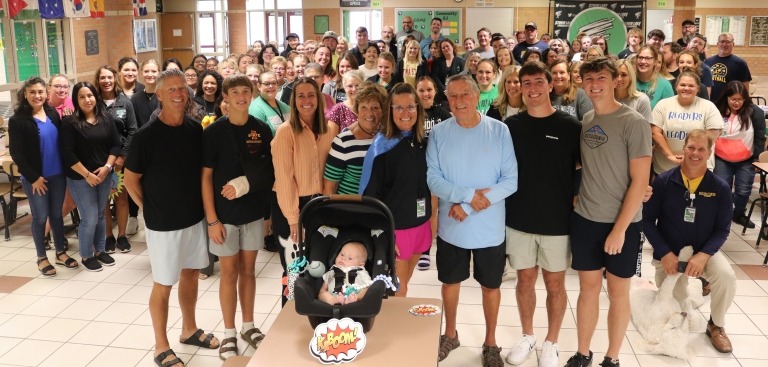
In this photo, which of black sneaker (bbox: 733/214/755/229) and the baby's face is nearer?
the baby's face

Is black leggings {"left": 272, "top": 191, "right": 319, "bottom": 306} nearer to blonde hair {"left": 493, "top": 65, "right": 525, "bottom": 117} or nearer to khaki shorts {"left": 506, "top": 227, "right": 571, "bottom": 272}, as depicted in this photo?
khaki shorts {"left": 506, "top": 227, "right": 571, "bottom": 272}

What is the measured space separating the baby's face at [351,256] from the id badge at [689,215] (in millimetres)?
2376

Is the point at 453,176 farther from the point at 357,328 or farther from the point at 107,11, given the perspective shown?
the point at 107,11

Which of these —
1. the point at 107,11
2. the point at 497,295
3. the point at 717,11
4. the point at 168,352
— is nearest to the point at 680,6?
the point at 717,11

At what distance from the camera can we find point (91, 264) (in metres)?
6.08

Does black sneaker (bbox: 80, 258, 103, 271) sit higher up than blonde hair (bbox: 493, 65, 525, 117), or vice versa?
blonde hair (bbox: 493, 65, 525, 117)

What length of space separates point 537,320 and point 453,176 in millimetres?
1653

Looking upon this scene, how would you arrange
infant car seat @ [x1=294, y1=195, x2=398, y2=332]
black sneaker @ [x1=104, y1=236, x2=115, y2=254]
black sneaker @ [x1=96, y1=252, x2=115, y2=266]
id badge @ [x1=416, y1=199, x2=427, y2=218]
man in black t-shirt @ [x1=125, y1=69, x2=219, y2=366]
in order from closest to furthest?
infant car seat @ [x1=294, y1=195, x2=398, y2=332] < man in black t-shirt @ [x1=125, y1=69, x2=219, y2=366] < id badge @ [x1=416, y1=199, x2=427, y2=218] < black sneaker @ [x1=96, y1=252, x2=115, y2=266] < black sneaker @ [x1=104, y1=236, x2=115, y2=254]

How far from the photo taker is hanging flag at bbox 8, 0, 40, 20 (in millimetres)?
9820

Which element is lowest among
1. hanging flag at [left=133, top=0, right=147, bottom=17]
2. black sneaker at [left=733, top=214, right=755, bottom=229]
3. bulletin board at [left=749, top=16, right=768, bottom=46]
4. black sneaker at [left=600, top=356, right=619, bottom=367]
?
black sneaker at [left=600, top=356, right=619, bottom=367]

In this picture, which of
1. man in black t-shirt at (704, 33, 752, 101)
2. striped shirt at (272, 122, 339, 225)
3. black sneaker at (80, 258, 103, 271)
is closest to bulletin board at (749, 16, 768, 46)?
man in black t-shirt at (704, 33, 752, 101)

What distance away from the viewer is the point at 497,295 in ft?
13.6

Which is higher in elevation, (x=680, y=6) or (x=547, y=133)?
(x=680, y=6)

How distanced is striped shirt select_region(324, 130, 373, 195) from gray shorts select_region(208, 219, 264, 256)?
1.91 ft
